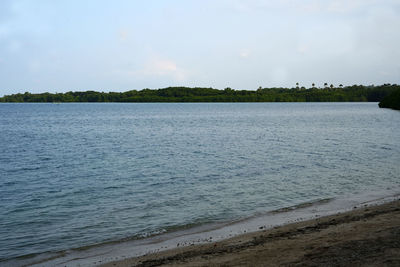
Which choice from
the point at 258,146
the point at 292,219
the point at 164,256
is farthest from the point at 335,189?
the point at 258,146

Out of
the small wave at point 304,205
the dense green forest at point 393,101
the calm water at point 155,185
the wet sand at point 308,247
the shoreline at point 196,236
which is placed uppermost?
the dense green forest at point 393,101

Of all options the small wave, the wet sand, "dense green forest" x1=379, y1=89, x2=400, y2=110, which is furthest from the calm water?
"dense green forest" x1=379, y1=89, x2=400, y2=110

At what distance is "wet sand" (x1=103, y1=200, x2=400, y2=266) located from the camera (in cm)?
865

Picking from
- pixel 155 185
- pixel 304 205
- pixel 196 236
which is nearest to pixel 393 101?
pixel 155 185

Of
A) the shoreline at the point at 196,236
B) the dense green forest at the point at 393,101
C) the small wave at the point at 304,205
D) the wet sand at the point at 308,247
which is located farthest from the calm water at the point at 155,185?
the dense green forest at the point at 393,101

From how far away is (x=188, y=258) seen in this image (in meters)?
10.1

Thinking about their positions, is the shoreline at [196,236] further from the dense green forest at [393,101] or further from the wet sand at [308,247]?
the dense green forest at [393,101]

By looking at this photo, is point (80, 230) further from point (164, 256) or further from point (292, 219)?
point (292, 219)

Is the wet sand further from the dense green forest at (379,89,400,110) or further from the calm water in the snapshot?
the dense green forest at (379,89,400,110)

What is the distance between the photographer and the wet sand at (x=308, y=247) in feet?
28.4

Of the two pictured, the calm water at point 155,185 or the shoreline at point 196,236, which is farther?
the calm water at point 155,185

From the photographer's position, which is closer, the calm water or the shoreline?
the shoreline

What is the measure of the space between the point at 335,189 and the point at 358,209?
15.3 feet

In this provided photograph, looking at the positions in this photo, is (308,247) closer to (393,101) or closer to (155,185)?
(155,185)
